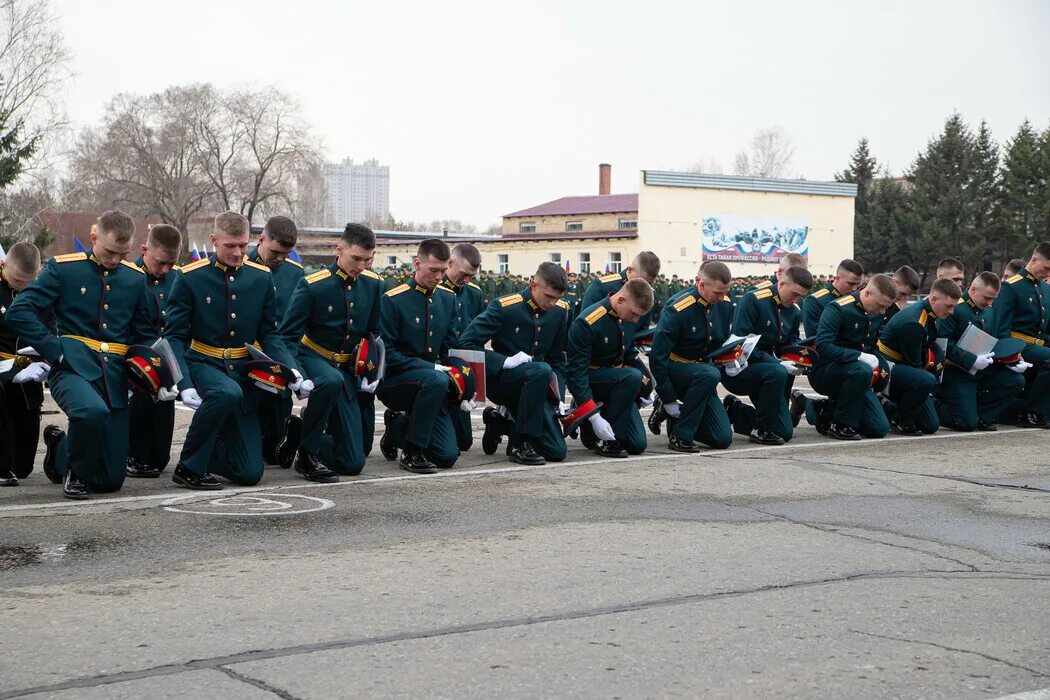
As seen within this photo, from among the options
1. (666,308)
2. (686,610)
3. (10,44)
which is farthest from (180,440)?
(10,44)

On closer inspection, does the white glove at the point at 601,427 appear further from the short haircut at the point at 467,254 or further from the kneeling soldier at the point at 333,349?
the kneeling soldier at the point at 333,349

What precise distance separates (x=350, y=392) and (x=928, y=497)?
4493 millimetres

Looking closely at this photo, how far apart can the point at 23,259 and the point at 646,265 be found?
6.08 metres

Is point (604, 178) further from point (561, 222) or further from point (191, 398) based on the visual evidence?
point (191, 398)

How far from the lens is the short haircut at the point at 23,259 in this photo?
9297 millimetres

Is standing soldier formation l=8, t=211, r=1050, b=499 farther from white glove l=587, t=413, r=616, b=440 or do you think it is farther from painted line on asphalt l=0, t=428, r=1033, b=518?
painted line on asphalt l=0, t=428, r=1033, b=518

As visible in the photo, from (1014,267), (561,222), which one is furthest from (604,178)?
(1014,267)

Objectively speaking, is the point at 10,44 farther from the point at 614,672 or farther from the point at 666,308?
the point at 614,672

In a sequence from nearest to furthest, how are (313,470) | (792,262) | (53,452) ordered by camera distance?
(53,452), (313,470), (792,262)

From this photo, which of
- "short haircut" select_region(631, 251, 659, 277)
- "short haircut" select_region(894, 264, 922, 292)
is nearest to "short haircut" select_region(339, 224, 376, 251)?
"short haircut" select_region(631, 251, 659, 277)

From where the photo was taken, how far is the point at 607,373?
37.4 ft

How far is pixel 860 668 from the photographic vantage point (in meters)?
4.73

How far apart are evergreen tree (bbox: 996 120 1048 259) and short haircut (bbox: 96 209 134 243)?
71.2 meters

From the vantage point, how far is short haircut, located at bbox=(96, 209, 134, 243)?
28.7 ft
